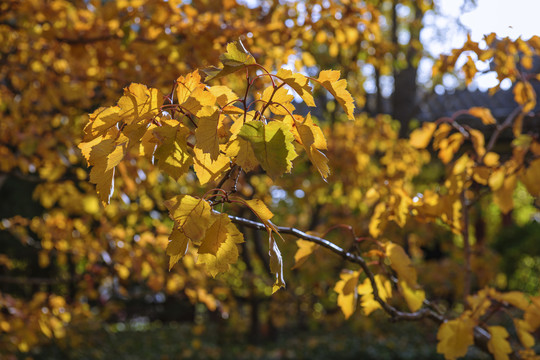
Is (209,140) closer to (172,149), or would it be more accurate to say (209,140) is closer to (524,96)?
(172,149)

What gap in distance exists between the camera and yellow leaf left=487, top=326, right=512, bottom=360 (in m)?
1.51

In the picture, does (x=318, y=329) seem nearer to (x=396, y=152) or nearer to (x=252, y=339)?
(x=252, y=339)

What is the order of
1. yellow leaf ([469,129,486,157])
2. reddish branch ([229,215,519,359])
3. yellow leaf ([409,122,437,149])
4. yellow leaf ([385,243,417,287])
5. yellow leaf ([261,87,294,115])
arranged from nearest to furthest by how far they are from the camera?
1. yellow leaf ([261,87,294,115])
2. reddish branch ([229,215,519,359])
3. yellow leaf ([385,243,417,287])
4. yellow leaf ([469,129,486,157])
5. yellow leaf ([409,122,437,149])

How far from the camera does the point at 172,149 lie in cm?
88

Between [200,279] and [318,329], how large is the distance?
→ 13.7 ft

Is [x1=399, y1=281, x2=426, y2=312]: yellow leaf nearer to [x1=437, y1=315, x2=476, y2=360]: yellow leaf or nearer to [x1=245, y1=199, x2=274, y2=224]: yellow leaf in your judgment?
[x1=437, y1=315, x2=476, y2=360]: yellow leaf

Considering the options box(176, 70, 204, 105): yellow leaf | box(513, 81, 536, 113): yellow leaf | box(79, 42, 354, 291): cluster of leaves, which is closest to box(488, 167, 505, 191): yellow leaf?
box(513, 81, 536, 113): yellow leaf

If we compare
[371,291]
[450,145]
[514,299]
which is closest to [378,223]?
[371,291]

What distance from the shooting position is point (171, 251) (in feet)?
3.00

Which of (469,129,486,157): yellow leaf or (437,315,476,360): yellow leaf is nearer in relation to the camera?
(437,315,476,360): yellow leaf

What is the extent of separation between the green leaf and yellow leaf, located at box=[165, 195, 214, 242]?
14 cm

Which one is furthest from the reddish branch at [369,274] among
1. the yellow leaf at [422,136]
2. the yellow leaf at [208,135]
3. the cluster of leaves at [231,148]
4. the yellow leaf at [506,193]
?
the yellow leaf at [422,136]

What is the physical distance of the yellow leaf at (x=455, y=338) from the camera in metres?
1.49

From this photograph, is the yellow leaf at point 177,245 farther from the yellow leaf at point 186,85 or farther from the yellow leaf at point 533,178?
the yellow leaf at point 533,178
